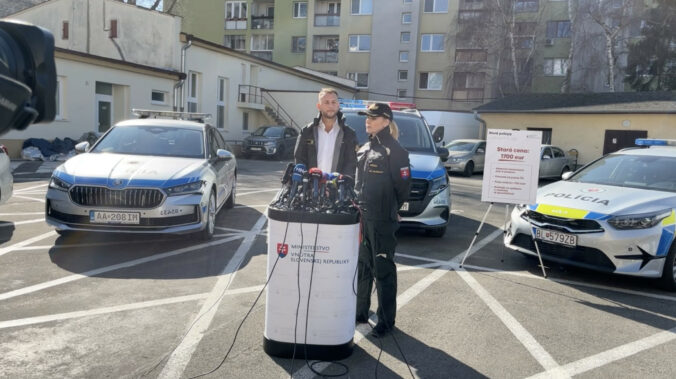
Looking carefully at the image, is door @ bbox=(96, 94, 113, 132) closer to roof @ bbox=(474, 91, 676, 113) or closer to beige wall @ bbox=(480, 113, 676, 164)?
roof @ bbox=(474, 91, 676, 113)

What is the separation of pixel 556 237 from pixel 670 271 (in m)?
1.17

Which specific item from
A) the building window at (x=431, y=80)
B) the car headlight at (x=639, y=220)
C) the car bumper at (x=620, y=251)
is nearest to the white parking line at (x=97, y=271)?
the car bumper at (x=620, y=251)

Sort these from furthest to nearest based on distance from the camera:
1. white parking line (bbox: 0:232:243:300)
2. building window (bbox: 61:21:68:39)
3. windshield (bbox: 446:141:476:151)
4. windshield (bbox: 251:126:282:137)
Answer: windshield (bbox: 251:126:282:137)
building window (bbox: 61:21:68:39)
windshield (bbox: 446:141:476:151)
white parking line (bbox: 0:232:243:300)

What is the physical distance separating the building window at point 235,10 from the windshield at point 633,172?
46.4 m

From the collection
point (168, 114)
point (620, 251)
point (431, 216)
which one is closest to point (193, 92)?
point (168, 114)

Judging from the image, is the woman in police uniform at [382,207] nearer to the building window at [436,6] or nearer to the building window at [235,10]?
the building window at [436,6]

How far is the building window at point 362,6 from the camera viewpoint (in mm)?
44750

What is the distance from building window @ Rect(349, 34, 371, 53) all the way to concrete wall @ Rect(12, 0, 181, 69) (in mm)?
22858

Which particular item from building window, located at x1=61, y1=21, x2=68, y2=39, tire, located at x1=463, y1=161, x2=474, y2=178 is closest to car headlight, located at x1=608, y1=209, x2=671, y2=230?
tire, located at x1=463, y1=161, x2=474, y2=178

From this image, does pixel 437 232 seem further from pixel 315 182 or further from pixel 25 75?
pixel 25 75

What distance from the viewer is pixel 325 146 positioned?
16.1 ft

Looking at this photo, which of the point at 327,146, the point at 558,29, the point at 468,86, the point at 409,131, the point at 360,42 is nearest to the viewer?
the point at 327,146

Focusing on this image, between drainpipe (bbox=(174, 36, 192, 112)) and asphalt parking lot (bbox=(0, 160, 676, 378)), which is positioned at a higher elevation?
drainpipe (bbox=(174, 36, 192, 112))

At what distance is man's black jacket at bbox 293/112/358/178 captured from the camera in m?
4.87
